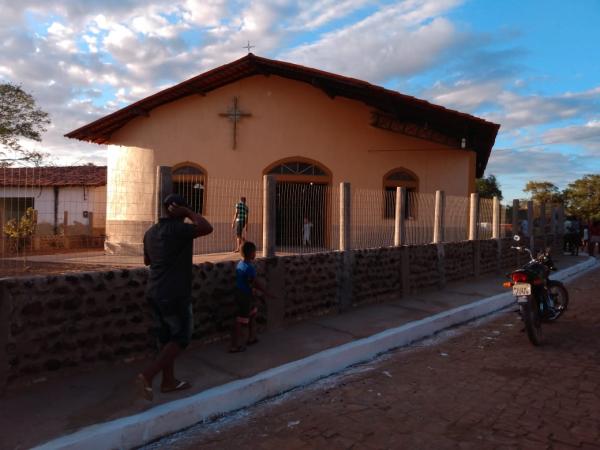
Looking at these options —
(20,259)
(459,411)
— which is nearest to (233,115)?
(20,259)

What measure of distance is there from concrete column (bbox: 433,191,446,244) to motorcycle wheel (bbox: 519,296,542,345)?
4032 millimetres

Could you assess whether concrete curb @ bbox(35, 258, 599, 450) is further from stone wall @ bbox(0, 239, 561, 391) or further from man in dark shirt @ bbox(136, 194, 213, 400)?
stone wall @ bbox(0, 239, 561, 391)

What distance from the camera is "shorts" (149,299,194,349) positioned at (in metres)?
4.02

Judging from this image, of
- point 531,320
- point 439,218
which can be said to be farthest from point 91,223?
point 439,218

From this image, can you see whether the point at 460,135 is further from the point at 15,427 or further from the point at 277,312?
the point at 15,427

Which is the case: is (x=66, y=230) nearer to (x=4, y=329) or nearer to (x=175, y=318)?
(x=4, y=329)

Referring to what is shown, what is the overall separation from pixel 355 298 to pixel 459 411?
395 centimetres

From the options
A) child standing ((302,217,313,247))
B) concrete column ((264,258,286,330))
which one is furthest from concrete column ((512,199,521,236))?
concrete column ((264,258,286,330))

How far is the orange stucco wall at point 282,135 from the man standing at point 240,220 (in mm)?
7330

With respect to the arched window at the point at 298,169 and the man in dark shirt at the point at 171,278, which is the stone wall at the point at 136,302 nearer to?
the man in dark shirt at the point at 171,278

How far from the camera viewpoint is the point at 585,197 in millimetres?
48781

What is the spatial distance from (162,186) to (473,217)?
8544 mm

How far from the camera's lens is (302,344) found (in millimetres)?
5938

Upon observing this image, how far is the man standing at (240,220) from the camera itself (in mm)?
8056
